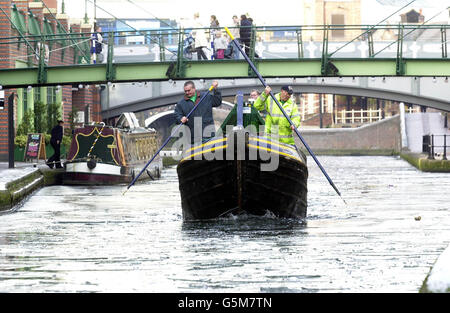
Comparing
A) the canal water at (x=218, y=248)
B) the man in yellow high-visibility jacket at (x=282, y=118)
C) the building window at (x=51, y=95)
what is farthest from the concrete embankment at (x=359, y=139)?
the man in yellow high-visibility jacket at (x=282, y=118)

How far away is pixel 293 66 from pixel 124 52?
19542 millimetres

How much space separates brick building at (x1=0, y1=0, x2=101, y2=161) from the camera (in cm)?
3644

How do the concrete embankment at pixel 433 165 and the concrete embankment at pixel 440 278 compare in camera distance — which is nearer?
the concrete embankment at pixel 440 278

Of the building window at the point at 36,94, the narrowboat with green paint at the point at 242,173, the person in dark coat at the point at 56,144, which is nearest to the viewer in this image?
the narrowboat with green paint at the point at 242,173

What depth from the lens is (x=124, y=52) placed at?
5266 centimetres

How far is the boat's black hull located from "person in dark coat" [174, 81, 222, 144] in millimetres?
824

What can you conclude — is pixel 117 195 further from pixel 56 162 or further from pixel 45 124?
pixel 45 124

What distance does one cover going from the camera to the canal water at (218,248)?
940cm

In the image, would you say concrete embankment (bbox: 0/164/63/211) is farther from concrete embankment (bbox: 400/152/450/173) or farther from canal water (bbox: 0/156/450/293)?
concrete embankment (bbox: 400/152/450/173)

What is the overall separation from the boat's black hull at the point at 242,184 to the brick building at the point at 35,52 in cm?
1380

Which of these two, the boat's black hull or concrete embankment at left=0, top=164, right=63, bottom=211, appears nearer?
the boat's black hull

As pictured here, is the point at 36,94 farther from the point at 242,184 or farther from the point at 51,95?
the point at 242,184

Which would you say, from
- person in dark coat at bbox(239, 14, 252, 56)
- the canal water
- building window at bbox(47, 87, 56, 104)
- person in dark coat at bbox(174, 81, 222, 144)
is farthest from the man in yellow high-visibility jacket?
building window at bbox(47, 87, 56, 104)

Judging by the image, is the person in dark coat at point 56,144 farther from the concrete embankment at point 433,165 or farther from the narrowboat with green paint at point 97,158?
the concrete embankment at point 433,165
